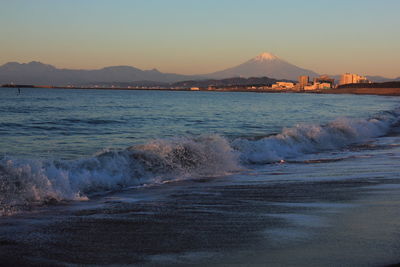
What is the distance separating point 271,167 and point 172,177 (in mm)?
2961

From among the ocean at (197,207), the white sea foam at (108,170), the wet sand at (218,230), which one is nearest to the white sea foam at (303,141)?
the ocean at (197,207)

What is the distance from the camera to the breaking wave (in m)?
7.87

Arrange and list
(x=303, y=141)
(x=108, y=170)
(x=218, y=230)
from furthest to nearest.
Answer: (x=303, y=141)
(x=108, y=170)
(x=218, y=230)

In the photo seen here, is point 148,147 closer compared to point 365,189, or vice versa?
point 365,189

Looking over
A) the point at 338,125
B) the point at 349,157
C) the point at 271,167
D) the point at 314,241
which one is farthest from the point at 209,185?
the point at 338,125

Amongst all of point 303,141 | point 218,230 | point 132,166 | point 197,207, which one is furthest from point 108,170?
point 303,141

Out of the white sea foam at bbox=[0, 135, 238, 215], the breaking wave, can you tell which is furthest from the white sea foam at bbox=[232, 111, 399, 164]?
the white sea foam at bbox=[0, 135, 238, 215]

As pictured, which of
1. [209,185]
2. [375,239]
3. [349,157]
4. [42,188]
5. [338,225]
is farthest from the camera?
[349,157]

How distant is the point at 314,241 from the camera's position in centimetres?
528

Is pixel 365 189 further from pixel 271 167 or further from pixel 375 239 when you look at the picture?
pixel 271 167

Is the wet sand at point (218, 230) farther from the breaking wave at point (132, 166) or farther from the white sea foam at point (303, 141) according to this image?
the white sea foam at point (303, 141)

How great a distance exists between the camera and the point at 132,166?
10633 millimetres

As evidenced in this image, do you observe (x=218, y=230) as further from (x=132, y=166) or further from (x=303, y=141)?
(x=303, y=141)

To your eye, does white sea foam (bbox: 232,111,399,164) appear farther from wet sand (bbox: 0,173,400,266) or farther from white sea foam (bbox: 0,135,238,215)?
wet sand (bbox: 0,173,400,266)
